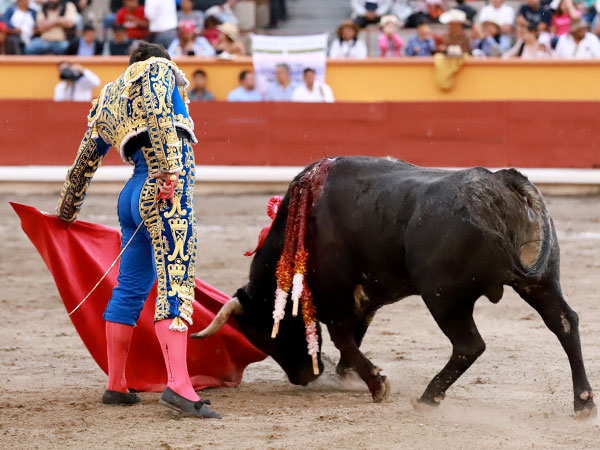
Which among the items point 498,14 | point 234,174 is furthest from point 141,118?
point 498,14

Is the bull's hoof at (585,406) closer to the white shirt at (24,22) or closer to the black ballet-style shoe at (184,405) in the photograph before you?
the black ballet-style shoe at (184,405)

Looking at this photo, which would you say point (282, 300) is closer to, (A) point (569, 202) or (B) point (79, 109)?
(A) point (569, 202)

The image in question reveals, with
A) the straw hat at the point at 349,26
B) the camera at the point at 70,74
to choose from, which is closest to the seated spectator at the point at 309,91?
the straw hat at the point at 349,26

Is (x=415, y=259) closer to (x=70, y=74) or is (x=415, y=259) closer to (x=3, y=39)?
(x=70, y=74)

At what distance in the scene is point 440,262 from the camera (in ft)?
11.0

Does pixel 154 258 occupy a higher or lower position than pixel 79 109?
higher

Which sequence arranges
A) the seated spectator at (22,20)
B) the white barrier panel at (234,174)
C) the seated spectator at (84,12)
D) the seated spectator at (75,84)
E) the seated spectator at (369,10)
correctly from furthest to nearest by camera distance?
the seated spectator at (84,12)
the seated spectator at (369,10)
the seated spectator at (22,20)
the seated spectator at (75,84)
the white barrier panel at (234,174)

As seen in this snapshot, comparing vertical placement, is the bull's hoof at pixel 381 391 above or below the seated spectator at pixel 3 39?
below

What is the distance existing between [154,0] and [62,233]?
24.9 feet

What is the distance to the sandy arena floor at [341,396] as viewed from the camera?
10.7ft

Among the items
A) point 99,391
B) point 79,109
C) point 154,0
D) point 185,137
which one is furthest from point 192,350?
point 154,0

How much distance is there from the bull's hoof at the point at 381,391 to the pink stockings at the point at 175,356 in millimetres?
654

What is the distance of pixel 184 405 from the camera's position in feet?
11.4

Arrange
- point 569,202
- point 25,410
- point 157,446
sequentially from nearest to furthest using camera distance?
point 157,446 → point 25,410 → point 569,202
